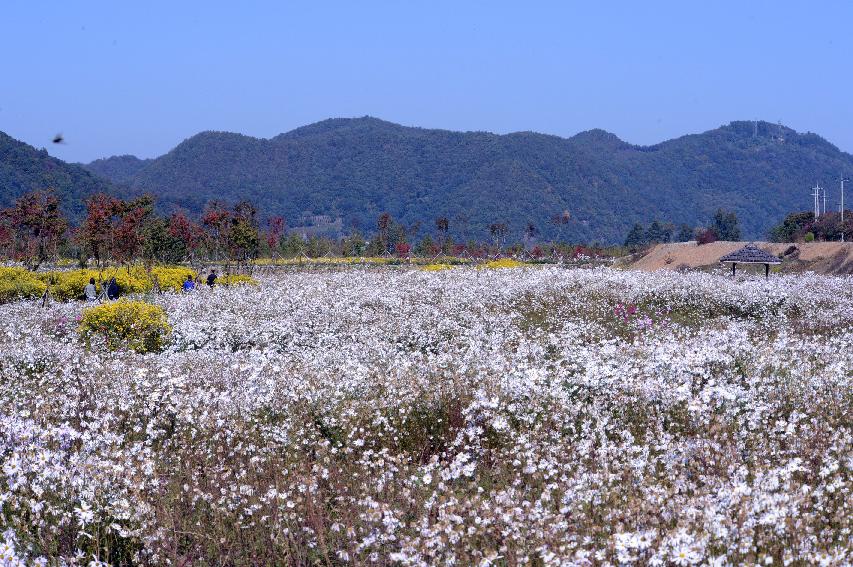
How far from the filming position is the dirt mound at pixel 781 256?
1636 inches

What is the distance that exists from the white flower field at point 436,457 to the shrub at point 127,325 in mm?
2580

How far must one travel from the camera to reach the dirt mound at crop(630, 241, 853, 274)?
41.6 m

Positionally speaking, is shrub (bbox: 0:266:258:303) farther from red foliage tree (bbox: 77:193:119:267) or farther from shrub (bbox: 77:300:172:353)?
shrub (bbox: 77:300:172:353)

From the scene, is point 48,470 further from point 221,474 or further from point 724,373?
point 724,373

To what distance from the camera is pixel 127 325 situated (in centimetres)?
1600

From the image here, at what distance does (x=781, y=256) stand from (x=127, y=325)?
1739 inches

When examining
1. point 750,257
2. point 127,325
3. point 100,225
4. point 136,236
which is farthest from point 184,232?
point 127,325

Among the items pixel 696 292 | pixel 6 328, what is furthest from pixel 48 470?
pixel 696 292

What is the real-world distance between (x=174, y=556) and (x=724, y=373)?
20.7ft

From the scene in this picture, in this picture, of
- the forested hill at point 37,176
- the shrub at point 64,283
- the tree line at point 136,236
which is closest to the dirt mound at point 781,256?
the tree line at point 136,236

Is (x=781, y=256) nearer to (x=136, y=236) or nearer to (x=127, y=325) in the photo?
(x=136, y=236)

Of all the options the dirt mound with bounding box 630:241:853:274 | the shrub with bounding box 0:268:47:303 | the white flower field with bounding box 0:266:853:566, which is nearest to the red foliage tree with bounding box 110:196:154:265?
the shrub with bounding box 0:268:47:303

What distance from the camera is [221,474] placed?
631 centimetres

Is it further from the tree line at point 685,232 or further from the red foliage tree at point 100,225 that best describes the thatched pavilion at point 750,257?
the tree line at point 685,232
